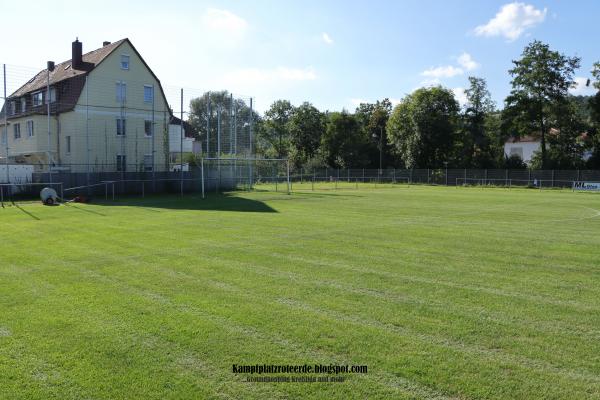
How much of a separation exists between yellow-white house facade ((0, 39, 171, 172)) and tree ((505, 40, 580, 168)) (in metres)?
40.6

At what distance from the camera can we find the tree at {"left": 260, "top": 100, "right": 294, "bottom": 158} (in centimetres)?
9069

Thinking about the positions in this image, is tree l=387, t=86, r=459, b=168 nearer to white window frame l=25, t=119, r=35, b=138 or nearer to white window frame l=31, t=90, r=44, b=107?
white window frame l=31, t=90, r=44, b=107

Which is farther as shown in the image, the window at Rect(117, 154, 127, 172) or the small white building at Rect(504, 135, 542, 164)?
the small white building at Rect(504, 135, 542, 164)

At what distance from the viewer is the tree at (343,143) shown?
73.4 meters

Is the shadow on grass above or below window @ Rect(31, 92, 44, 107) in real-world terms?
below

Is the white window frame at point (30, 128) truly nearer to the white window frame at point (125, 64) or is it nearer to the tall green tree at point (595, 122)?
the white window frame at point (125, 64)

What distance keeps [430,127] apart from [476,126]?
675 centimetres

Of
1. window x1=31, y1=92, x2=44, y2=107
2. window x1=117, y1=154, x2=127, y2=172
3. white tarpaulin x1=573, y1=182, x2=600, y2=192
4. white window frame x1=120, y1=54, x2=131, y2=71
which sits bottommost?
white tarpaulin x1=573, y1=182, x2=600, y2=192

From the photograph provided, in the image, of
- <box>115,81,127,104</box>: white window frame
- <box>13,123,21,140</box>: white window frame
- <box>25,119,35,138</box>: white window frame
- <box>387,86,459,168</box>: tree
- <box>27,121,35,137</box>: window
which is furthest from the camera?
<box>387,86,459,168</box>: tree

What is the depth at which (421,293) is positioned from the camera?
6.61 metres

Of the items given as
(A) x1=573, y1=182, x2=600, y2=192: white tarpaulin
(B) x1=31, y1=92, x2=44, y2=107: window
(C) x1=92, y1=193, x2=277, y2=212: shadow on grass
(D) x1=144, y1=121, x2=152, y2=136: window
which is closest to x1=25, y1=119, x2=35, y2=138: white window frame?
(B) x1=31, y1=92, x2=44, y2=107: window

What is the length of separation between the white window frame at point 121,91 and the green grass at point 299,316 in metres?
27.0

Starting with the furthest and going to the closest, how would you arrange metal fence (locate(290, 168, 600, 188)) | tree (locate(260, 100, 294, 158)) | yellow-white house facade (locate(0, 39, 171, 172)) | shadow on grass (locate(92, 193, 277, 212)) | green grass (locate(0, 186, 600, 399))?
1. tree (locate(260, 100, 294, 158))
2. metal fence (locate(290, 168, 600, 188))
3. yellow-white house facade (locate(0, 39, 171, 172))
4. shadow on grass (locate(92, 193, 277, 212))
5. green grass (locate(0, 186, 600, 399))

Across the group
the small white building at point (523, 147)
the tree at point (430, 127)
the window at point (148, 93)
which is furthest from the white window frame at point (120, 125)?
the small white building at point (523, 147)
